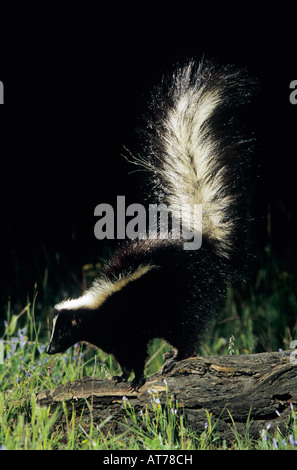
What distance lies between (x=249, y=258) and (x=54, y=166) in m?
3.32

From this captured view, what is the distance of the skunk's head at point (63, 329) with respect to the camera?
4141mm

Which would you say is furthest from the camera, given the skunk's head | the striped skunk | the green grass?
the skunk's head

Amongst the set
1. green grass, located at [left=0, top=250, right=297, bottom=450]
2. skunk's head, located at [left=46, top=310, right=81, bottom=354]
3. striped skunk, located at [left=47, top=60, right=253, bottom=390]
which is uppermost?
striped skunk, located at [left=47, top=60, right=253, bottom=390]

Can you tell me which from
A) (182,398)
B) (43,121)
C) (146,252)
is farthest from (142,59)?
(182,398)

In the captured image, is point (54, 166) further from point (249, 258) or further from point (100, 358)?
point (249, 258)

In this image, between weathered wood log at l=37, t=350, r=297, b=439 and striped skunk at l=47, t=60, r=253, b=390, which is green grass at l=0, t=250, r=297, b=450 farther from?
striped skunk at l=47, t=60, r=253, b=390

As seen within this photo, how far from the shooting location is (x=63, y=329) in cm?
419

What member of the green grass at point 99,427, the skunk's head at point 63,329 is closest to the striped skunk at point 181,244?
the skunk's head at point 63,329

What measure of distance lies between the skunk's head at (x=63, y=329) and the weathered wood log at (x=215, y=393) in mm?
492

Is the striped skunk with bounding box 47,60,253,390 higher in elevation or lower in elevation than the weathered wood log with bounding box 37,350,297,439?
higher

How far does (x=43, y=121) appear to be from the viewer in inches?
267

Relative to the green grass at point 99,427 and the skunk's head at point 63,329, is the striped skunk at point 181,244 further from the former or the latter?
the green grass at point 99,427

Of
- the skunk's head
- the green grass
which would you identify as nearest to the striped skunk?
the skunk's head

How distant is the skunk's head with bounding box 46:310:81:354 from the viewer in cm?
414
